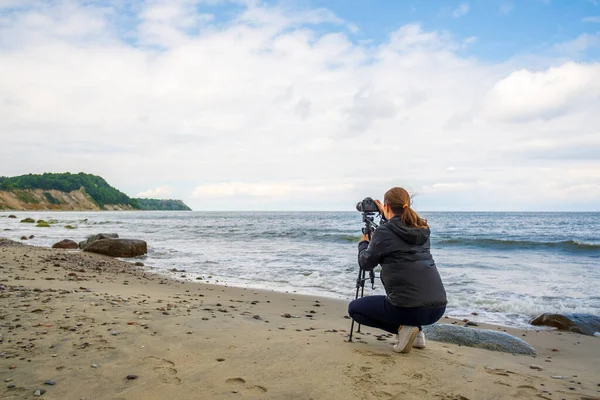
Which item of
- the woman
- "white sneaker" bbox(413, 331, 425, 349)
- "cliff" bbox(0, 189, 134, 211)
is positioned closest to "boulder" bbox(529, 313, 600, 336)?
"white sneaker" bbox(413, 331, 425, 349)

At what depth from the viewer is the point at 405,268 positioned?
4.41 m

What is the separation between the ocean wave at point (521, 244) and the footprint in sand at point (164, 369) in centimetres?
2273

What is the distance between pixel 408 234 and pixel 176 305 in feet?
14.4

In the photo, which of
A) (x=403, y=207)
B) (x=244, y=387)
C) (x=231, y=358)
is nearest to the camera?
(x=244, y=387)

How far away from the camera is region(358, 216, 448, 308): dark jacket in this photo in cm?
438

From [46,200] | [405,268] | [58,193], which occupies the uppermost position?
[58,193]

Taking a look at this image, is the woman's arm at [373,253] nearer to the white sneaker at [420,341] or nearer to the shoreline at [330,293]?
the white sneaker at [420,341]

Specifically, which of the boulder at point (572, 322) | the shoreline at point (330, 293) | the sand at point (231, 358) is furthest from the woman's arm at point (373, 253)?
the boulder at point (572, 322)

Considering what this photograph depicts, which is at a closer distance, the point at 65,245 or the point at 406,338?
the point at 406,338

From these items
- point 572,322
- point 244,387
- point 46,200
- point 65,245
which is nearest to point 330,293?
point 572,322

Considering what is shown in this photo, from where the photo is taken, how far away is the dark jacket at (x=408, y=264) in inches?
172

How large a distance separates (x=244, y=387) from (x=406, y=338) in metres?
1.98

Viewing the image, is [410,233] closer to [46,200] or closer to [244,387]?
[244,387]

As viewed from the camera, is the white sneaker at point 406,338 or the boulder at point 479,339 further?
the boulder at point 479,339
